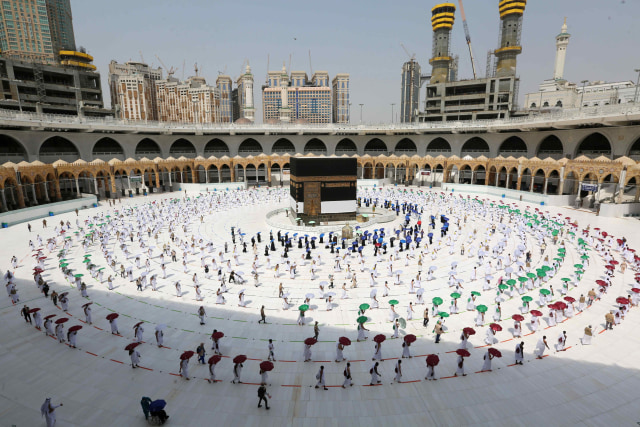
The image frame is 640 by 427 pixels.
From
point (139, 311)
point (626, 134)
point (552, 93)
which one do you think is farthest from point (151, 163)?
point (552, 93)

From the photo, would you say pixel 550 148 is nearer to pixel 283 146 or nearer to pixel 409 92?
pixel 283 146

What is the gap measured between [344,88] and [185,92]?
264ft

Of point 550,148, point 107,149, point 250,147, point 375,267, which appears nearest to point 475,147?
point 550,148

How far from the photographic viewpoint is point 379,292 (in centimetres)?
1645

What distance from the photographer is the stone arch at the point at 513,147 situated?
49756 mm

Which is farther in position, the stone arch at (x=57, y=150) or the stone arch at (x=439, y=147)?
the stone arch at (x=439, y=147)

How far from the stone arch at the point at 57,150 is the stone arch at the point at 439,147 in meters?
57.1

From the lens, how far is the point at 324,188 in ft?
98.6

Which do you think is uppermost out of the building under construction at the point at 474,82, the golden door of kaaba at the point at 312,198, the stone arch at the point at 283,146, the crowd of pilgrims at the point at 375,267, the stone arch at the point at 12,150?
the building under construction at the point at 474,82

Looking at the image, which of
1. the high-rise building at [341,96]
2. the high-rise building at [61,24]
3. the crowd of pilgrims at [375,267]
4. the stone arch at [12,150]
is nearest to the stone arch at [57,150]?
the stone arch at [12,150]

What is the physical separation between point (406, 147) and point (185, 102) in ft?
342

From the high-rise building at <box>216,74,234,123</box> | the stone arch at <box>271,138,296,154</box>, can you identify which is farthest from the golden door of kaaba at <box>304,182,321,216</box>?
the high-rise building at <box>216,74,234,123</box>

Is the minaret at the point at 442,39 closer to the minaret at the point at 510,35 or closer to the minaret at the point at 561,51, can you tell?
the minaret at the point at 510,35

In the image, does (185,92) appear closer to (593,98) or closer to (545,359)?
(593,98)
